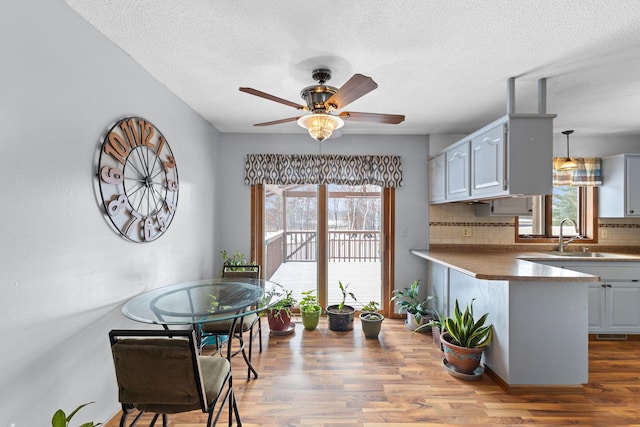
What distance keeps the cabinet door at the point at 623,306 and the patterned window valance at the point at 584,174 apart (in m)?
1.19

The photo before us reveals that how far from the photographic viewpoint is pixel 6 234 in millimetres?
1175

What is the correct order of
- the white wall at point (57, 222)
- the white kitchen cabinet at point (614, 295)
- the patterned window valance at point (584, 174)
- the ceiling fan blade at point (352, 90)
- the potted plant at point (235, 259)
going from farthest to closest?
the patterned window valance at point (584, 174) < the potted plant at point (235, 259) < the white kitchen cabinet at point (614, 295) < the ceiling fan blade at point (352, 90) < the white wall at point (57, 222)

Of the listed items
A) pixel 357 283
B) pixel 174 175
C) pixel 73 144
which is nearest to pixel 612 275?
pixel 357 283

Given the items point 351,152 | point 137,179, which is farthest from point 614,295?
point 137,179

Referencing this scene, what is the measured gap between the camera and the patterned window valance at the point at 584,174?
3.49 metres

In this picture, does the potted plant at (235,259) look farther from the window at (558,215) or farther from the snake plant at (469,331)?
the window at (558,215)

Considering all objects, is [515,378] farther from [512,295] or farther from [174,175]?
[174,175]

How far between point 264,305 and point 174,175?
1.42 meters

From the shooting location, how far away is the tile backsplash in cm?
361

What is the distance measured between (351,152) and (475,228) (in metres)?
1.82

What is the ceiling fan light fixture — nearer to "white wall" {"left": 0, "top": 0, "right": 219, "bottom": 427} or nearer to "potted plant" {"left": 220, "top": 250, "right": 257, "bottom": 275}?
"white wall" {"left": 0, "top": 0, "right": 219, "bottom": 427}

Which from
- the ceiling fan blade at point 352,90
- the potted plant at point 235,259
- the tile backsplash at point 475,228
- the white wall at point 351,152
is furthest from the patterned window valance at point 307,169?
the ceiling fan blade at point 352,90

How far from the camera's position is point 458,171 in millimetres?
2990

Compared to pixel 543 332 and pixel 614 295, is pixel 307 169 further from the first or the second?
pixel 614 295
